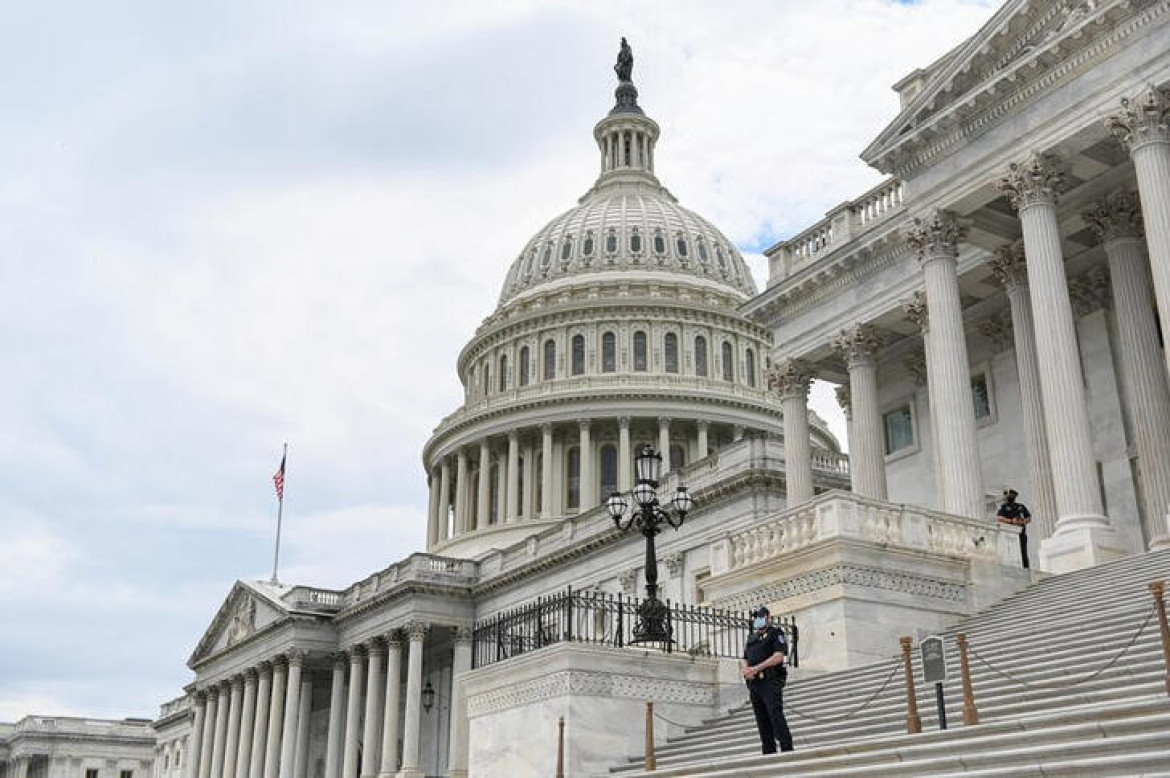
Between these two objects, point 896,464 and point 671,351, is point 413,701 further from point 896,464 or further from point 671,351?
point 671,351

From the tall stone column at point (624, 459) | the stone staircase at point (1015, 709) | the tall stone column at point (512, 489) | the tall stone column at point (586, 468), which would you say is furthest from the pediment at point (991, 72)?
the tall stone column at point (512, 489)

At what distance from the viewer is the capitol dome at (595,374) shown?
82938 millimetres

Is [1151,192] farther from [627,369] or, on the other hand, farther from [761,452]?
[627,369]

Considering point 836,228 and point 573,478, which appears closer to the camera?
point 836,228

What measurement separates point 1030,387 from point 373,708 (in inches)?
1780

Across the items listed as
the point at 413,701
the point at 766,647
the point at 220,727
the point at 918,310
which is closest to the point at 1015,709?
the point at 766,647

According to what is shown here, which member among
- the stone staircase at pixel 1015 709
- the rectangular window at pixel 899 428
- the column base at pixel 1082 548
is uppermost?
the rectangular window at pixel 899 428

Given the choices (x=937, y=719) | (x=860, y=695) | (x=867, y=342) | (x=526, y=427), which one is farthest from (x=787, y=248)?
(x=526, y=427)

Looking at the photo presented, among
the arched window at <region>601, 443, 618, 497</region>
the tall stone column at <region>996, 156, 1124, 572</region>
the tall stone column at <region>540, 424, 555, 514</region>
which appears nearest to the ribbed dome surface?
the tall stone column at <region>540, 424, 555, 514</region>

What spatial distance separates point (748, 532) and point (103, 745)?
120 meters

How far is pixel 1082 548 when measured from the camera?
2484 cm

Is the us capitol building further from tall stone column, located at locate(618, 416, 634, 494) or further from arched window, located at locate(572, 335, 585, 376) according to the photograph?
arched window, located at locate(572, 335, 585, 376)

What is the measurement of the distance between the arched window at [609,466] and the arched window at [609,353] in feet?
21.2

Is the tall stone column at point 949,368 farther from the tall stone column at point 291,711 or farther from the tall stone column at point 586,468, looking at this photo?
the tall stone column at point 291,711
